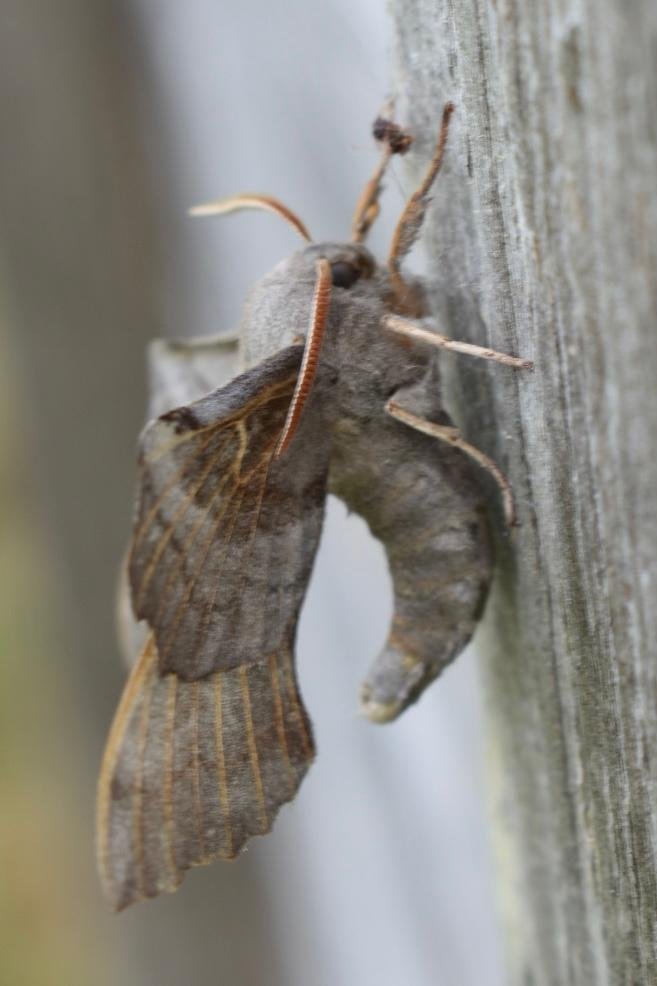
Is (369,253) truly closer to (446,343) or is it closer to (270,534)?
(446,343)

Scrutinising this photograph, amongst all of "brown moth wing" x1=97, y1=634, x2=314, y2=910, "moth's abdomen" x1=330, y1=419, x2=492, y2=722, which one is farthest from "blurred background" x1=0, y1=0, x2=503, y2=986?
"brown moth wing" x1=97, y1=634, x2=314, y2=910

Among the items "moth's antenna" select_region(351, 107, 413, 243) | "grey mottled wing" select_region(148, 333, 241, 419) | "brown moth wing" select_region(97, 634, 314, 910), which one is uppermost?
"moth's antenna" select_region(351, 107, 413, 243)

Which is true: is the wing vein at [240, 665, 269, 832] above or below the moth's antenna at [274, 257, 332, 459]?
below

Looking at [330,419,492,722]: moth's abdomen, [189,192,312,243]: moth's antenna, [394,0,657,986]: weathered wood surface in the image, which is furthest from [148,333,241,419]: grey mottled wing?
[394,0,657,986]: weathered wood surface

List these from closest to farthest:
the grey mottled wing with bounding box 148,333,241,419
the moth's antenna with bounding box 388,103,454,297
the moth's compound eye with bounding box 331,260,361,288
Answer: the moth's antenna with bounding box 388,103,454,297 < the moth's compound eye with bounding box 331,260,361,288 < the grey mottled wing with bounding box 148,333,241,419

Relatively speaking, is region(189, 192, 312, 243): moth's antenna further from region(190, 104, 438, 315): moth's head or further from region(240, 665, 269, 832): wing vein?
region(240, 665, 269, 832): wing vein

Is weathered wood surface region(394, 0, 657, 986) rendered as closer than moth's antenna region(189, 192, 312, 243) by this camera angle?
Yes

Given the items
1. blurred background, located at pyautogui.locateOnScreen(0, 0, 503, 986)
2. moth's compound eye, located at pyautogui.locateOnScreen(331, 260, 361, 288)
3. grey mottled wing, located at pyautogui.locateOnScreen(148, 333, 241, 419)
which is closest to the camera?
moth's compound eye, located at pyautogui.locateOnScreen(331, 260, 361, 288)

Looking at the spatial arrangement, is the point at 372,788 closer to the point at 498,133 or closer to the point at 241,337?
the point at 241,337

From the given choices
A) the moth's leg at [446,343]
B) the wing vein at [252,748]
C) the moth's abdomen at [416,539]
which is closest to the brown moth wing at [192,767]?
the wing vein at [252,748]
